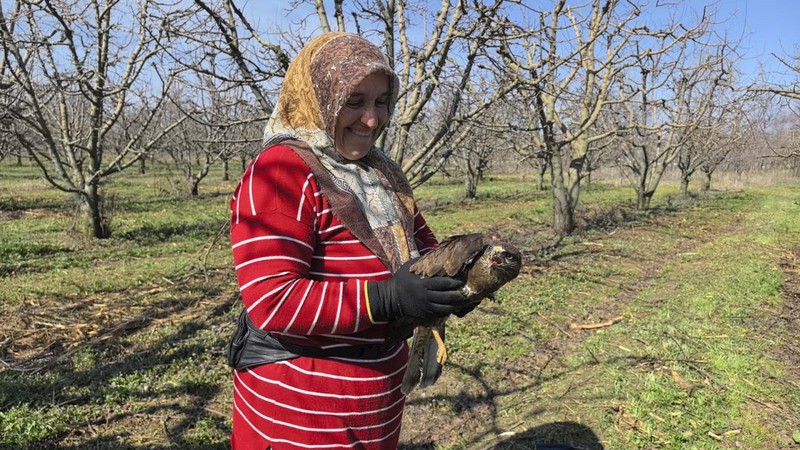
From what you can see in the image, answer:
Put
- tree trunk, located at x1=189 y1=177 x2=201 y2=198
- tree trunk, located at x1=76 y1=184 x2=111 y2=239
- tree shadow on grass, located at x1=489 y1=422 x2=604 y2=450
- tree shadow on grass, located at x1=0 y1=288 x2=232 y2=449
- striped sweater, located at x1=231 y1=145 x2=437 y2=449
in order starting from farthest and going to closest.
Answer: tree trunk, located at x1=189 y1=177 x2=201 y2=198 < tree trunk, located at x1=76 y1=184 x2=111 y2=239 < tree shadow on grass, located at x1=0 y1=288 x2=232 y2=449 < tree shadow on grass, located at x1=489 y1=422 x2=604 y2=450 < striped sweater, located at x1=231 y1=145 x2=437 y2=449

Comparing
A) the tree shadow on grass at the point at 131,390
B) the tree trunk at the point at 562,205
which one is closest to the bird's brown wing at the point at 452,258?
the tree shadow on grass at the point at 131,390

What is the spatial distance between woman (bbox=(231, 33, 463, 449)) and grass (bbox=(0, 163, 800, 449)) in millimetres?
1559

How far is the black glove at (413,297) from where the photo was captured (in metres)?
1.18

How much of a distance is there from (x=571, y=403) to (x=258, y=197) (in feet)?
10.9

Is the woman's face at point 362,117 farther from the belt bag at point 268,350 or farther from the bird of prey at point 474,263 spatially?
the belt bag at point 268,350

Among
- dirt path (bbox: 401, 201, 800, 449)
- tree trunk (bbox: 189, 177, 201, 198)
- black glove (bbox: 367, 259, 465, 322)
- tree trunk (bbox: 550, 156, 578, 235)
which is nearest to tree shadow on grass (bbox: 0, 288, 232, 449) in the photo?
dirt path (bbox: 401, 201, 800, 449)

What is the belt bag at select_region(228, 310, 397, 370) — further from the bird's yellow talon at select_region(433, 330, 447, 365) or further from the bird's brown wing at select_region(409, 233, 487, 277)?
the bird's brown wing at select_region(409, 233, 487, 277)

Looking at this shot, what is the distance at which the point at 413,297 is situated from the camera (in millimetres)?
1187

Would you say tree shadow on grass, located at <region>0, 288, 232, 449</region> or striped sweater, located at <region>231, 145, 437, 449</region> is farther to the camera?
tree shadow on grass, located at <region>0, 288, 232, 449</region>

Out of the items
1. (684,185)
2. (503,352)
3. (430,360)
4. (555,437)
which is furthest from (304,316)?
(684,185)

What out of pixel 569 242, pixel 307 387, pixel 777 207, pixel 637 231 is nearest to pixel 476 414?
pixel 307 387

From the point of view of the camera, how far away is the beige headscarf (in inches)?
52.1

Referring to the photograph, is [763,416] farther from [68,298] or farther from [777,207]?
[777,207]

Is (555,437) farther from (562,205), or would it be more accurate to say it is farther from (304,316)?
(562,205)
